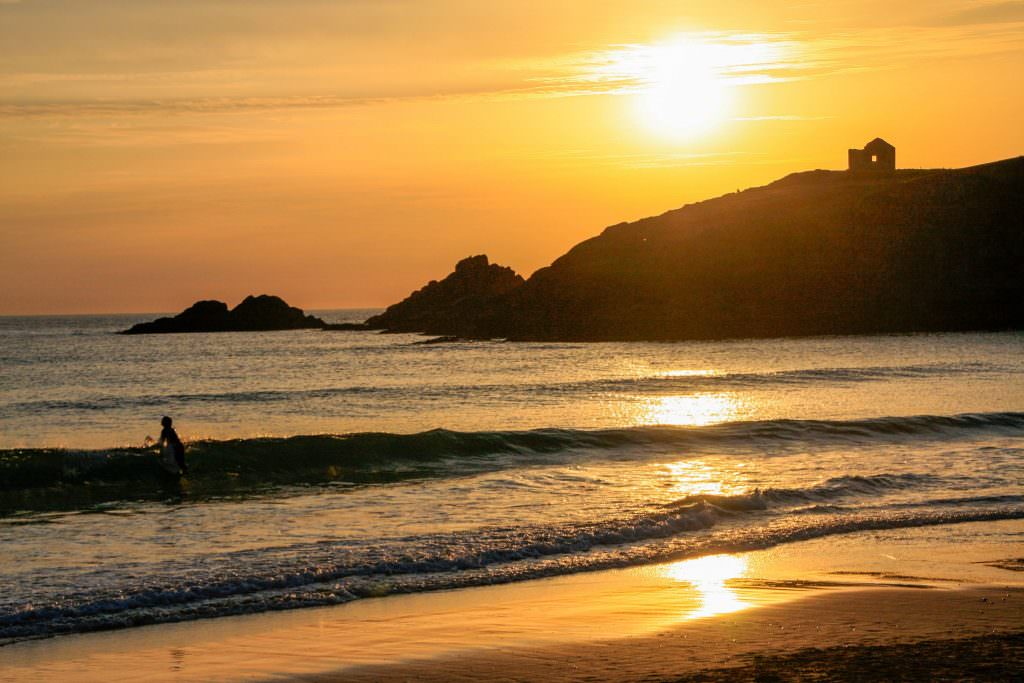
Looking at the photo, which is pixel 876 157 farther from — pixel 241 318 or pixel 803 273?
pixel 241 318

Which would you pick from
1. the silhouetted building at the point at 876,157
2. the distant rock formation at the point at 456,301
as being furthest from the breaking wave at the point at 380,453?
the silhouetted building at the point at 876,157

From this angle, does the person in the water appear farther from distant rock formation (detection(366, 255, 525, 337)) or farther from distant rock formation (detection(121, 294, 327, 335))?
distant rock formation (detection(121, 294, 327, 335))

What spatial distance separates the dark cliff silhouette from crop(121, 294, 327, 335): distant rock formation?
47307 millimetres

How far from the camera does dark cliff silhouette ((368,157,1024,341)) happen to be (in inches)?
4680

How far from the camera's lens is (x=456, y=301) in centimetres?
13950

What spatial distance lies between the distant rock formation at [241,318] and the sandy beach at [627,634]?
160510mm

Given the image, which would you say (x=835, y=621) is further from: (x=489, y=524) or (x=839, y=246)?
(x=839, y=246)

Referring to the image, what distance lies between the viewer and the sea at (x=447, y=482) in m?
15.2

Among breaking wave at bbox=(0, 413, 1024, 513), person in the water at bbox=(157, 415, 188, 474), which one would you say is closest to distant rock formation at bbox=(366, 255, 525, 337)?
breaking wave at bbox=(0, 413, 1024, 513)

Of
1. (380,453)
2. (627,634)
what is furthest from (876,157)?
(627,634)

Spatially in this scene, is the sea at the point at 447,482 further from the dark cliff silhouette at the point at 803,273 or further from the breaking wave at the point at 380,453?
the dark cliff silhouette at the point at 803,273

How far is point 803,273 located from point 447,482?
10595cm

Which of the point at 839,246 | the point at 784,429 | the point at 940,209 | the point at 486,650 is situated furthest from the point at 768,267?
the point at 486,650

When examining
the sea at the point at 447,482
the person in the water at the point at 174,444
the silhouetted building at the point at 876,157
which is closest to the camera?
the sea at the point at 447,482
